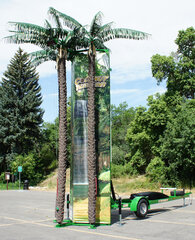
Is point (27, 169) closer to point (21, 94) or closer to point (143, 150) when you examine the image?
point (21, 94)

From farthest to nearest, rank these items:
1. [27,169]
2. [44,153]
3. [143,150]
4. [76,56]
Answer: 1. [44,153]
2. [27,169]
3. [143,150]
4. [76,56]

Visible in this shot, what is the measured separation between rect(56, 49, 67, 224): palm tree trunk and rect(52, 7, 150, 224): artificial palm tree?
981mm

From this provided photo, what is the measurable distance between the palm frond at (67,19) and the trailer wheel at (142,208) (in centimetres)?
795

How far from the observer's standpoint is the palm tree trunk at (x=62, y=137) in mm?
11289

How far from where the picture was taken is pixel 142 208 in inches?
518

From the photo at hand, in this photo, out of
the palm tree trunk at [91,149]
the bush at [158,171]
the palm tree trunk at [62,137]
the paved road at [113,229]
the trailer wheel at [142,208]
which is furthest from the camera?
the bush at [158,171]

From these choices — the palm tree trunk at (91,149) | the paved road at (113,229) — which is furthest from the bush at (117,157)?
the palm tree trunk at (91,149)

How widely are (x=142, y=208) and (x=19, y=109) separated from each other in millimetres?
37183

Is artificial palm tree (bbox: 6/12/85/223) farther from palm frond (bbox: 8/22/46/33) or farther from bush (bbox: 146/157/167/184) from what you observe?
bush (bbox: 146/157/167/184)

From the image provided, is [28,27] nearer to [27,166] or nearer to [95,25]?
[95,25]

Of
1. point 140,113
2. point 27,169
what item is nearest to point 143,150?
point 140,113

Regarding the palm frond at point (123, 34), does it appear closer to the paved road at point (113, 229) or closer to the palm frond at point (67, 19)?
the palm frond at point (67, 19)

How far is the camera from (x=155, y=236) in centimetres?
956

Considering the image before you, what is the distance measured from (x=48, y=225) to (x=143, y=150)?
989 inches
